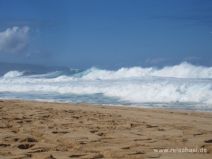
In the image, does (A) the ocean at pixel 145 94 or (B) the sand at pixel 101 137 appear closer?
(B) the sand at pixel 101 137

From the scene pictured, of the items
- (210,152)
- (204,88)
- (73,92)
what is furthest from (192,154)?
(73,92)

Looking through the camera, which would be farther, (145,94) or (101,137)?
(145,94)

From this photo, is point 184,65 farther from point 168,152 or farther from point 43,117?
point 168,152

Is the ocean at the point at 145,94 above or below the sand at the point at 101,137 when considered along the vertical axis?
above

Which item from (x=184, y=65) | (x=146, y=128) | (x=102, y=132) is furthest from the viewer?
(x=184, y=65)

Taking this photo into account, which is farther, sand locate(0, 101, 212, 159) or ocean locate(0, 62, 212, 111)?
ocean locate(0, 62, 212, 111)

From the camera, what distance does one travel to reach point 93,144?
545 centimetres

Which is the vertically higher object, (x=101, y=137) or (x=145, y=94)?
(x=145, y=94)

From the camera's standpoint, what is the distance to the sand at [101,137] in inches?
189

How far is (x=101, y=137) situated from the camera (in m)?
6.03

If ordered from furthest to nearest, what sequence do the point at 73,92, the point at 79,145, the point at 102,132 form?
the point at 73,92 < the point at 102,132 < the point at 79,145

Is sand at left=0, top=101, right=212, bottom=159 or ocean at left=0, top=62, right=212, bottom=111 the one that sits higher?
ocean at left=0, top=62, right=212, bottom=111

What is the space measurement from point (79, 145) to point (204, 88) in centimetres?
A: 1252

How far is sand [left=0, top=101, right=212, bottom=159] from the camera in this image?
4.80 meters
